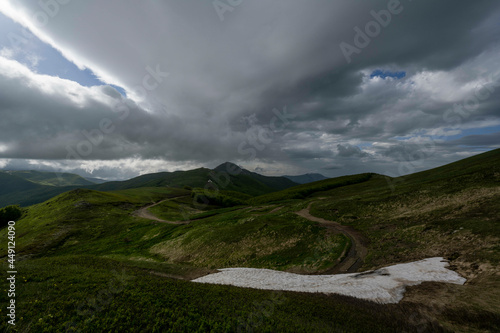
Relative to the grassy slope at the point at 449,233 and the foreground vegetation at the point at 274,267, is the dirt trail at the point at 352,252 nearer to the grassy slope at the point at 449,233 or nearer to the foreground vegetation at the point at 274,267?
the foreground vegetation at the point at 274,267

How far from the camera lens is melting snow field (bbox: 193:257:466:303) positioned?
58.4 ft

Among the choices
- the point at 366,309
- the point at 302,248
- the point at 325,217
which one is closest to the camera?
the point at 366,309

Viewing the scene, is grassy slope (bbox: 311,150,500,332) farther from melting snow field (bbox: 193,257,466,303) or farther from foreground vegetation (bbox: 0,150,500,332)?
melting snow field (bbox: 193,257,466,303)

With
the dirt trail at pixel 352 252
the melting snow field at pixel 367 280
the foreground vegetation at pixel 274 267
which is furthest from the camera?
the dirt trail at pixel 352 252

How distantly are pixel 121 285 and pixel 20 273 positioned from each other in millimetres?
9497

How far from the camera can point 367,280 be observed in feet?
67.7

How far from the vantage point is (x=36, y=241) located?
61.5m

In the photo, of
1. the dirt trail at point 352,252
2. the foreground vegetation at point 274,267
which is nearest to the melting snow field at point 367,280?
the foreground vegetation at point 274,267

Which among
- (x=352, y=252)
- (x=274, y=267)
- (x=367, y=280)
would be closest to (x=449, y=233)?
(x=352, y=252)

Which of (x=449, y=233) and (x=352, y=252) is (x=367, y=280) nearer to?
(x=352, y=252)

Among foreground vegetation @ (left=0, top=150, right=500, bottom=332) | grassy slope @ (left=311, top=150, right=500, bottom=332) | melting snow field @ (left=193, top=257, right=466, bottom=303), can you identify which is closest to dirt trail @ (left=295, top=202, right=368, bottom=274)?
foreground vegetation @ (left=0, top=150, right=500, bottom=332)

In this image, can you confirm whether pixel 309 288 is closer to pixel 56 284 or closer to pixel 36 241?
pixel 56 284

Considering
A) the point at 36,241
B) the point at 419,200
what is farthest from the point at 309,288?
the point at 36,241

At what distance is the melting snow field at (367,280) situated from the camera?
58.4 ft
